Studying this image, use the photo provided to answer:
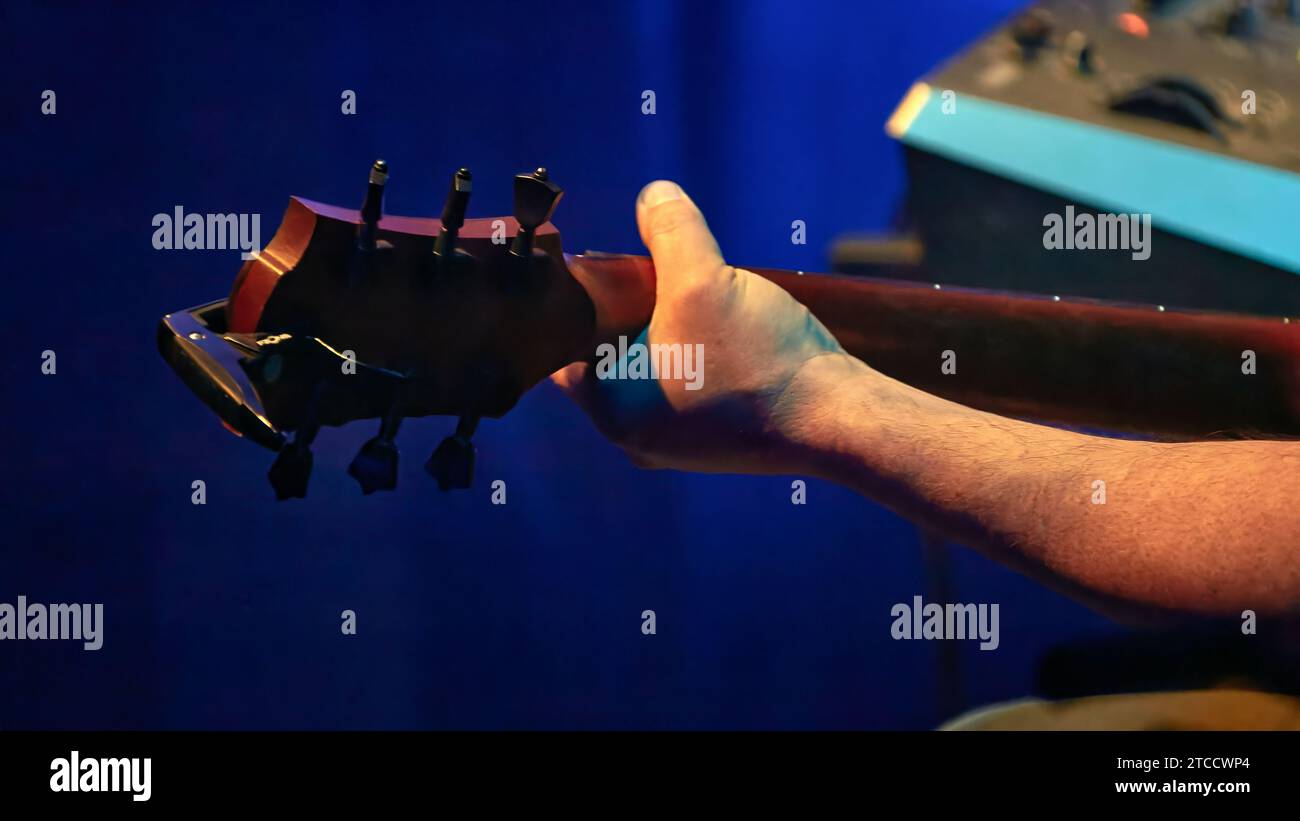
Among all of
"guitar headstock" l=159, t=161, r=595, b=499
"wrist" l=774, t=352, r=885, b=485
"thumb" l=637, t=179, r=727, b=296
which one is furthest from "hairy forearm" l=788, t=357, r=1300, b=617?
"guitar headstock" l=159, t=161, r=595, b=499

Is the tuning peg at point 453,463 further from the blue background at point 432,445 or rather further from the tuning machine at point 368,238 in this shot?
the blue background at point 432,445

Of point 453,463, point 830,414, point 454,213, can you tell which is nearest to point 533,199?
point 454,213

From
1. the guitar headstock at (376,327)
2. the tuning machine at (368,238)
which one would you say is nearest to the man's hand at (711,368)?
the guitar headstock at (376,327)

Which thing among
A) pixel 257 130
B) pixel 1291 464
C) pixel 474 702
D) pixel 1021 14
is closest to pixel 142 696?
pixel 474 702

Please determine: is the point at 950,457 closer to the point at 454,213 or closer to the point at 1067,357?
the point at 1067,357

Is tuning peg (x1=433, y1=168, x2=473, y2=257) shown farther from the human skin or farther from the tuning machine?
the human skin

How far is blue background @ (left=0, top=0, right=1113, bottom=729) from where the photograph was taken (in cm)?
95

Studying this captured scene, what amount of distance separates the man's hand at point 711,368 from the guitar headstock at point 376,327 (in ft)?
0.38

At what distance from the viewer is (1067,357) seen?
812mm

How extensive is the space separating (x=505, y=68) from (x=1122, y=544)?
2.59ft

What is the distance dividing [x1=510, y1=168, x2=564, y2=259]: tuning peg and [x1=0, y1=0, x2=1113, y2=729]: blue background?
458 mm

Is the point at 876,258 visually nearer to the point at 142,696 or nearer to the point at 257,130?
the point at 257,130

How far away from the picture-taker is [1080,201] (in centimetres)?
100

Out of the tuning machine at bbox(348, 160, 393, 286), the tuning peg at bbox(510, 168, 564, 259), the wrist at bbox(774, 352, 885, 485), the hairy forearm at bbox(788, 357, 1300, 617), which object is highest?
the tuning peg at bbox(510, 168, 564, 259)
